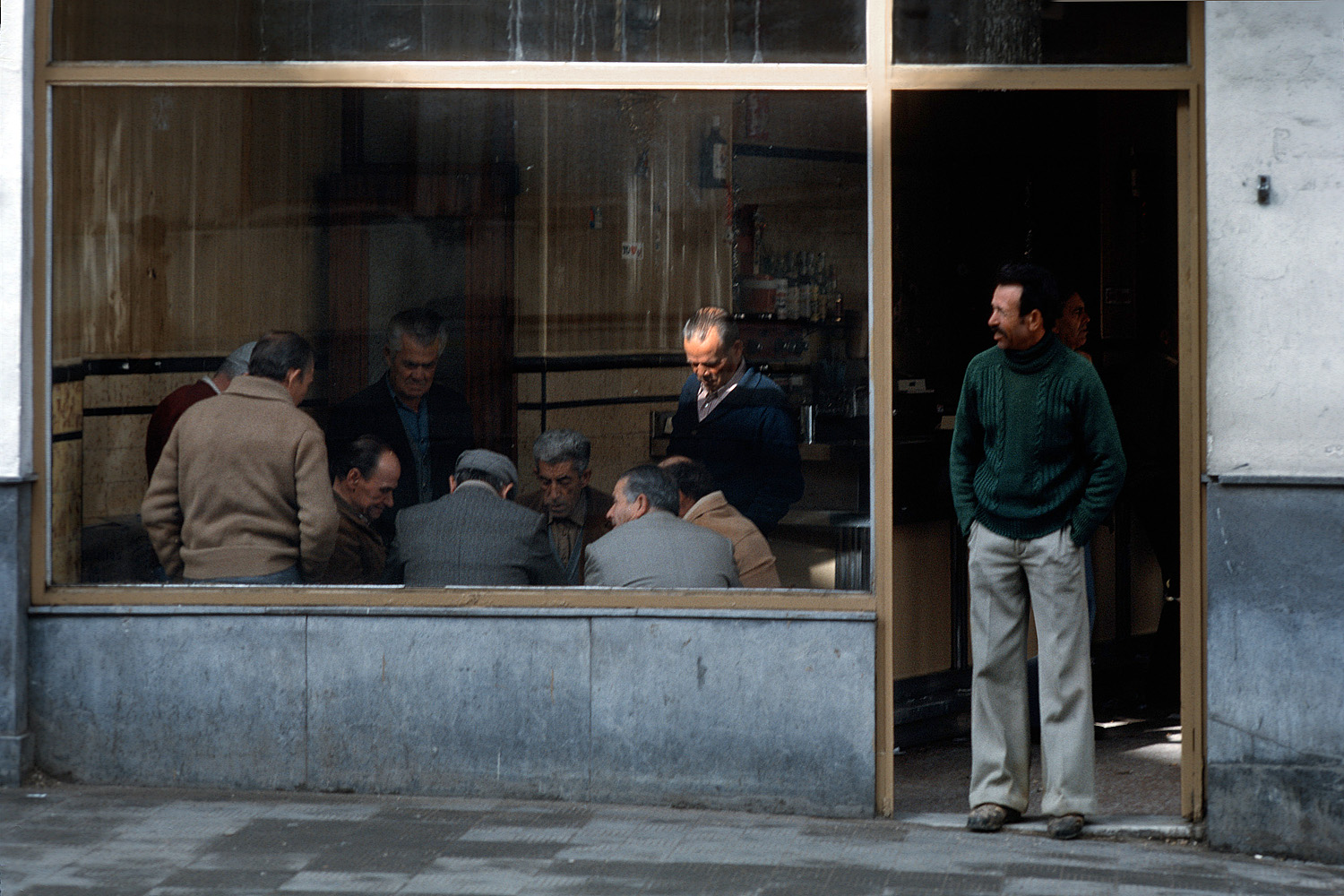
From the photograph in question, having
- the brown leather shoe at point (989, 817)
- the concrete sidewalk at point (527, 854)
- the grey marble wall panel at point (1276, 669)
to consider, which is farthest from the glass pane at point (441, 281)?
the grey marble wall panel at point (1276, 669)

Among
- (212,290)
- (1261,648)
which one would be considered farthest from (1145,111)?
(212,290)

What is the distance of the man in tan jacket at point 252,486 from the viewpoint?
5.86m

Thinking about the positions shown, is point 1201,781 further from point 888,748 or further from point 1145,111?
point 1145,111

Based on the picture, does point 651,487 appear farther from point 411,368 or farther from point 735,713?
point 411,368

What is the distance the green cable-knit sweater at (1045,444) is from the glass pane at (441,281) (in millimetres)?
777

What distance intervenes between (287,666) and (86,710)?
747 mm

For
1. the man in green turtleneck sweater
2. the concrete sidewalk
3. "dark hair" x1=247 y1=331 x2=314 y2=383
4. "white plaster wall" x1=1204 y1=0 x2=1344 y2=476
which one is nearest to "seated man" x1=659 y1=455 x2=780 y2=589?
the man in green turtleneck sweater

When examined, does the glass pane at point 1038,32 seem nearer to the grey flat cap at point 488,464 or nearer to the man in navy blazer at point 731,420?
the man in navy blazer at point 731,420

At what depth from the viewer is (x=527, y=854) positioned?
4992mm

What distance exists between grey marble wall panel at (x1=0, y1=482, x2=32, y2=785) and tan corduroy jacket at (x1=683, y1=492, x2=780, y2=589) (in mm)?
2382

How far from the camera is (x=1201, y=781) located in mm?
5387

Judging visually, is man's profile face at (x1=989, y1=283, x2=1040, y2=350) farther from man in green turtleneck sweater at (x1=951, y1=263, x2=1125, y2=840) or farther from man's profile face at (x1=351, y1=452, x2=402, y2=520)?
man's profile face at (x1=351, y1=452, x2=402, y2=520)

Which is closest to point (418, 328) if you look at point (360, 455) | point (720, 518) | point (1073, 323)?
point (360, 455)

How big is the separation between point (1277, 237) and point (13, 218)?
4.32 metres
